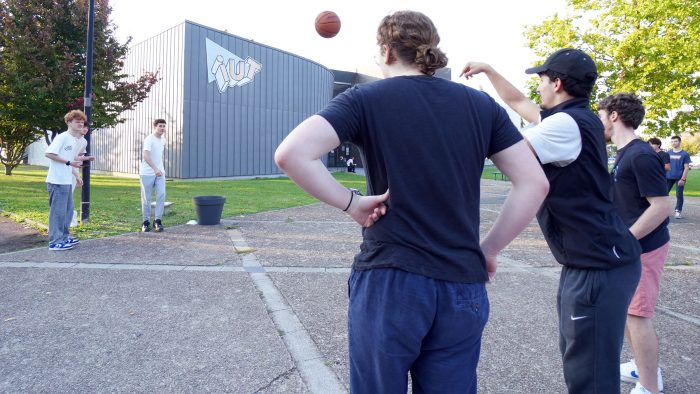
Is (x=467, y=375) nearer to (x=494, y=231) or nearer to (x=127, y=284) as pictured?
(x=494, y=231)

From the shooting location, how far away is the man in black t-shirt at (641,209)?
9.77 feet

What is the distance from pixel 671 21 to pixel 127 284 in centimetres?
2001

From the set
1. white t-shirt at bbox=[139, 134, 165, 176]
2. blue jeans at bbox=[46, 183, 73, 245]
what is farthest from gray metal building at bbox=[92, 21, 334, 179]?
blue jeans at bbox=[46, 183, 73, 245]

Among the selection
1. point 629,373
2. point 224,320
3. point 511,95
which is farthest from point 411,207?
point 224,320

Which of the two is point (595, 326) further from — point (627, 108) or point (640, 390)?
point (627, 108)

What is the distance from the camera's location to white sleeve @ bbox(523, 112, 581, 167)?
2.16m

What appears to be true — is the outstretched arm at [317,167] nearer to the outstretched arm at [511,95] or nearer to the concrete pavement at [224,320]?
the outstretched arm at [511,95]

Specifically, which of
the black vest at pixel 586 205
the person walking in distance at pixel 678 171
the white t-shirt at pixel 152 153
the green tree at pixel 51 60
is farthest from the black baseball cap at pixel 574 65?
the green tree at pixel 51 60

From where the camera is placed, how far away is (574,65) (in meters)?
2.38

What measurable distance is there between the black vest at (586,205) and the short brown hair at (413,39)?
94cm

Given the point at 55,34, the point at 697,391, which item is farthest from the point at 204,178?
the point at 697,391

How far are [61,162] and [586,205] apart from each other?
7.15 metres

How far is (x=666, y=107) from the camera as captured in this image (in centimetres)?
1683

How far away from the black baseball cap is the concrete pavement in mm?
1957
